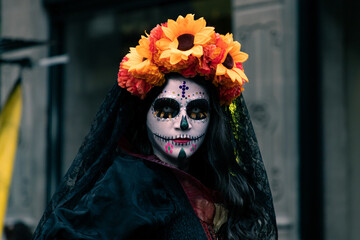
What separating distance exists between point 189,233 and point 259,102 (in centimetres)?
353

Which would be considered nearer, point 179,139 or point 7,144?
point 179,139

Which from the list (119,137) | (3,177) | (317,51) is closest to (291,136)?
(317,51)

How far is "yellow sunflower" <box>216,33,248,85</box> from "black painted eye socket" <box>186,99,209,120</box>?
152mm

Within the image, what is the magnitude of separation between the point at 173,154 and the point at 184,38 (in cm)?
51

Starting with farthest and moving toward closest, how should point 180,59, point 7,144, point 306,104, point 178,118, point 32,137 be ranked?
1. point 32,137
2. point 306,104
3. point 7,144
4. point 178,118
5. point 180,59

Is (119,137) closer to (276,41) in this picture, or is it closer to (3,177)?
(3,177)

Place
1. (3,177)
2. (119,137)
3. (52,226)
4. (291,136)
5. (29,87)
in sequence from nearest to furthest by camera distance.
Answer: (52,226), (119,137), (3,177), (291,136), (29,87)

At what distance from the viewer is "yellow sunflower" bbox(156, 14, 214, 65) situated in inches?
104

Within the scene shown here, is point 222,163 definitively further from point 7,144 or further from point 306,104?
point 306,104

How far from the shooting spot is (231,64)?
2.76 meters

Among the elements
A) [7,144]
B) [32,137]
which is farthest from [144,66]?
[32,137]

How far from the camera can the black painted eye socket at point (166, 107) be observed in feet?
9.00

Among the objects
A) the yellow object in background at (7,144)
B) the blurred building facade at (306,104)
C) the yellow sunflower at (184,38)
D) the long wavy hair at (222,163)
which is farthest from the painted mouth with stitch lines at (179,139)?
the blurred building facade at (306,104)

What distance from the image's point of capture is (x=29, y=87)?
8117 millimetres
